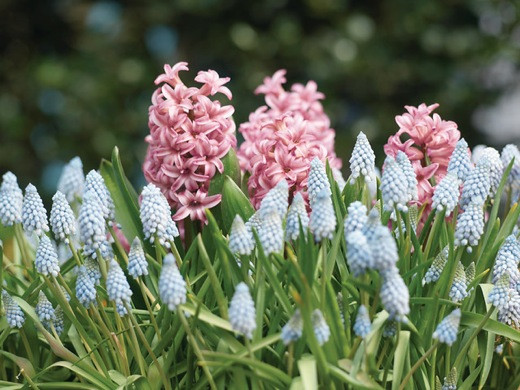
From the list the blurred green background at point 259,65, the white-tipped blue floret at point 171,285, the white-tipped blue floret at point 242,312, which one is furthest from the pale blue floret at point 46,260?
the blurred green background at point 259,65

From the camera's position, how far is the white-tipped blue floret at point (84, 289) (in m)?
1.34

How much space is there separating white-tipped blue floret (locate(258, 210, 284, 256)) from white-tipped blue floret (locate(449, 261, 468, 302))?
1.00ft

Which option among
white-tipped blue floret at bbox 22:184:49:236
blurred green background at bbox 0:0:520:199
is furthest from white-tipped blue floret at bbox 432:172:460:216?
blurred green background at bbox 0:0:520:199

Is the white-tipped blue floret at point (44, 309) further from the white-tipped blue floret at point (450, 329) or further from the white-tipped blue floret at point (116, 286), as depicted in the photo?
the white-tipped blue floret at point (450, 329)

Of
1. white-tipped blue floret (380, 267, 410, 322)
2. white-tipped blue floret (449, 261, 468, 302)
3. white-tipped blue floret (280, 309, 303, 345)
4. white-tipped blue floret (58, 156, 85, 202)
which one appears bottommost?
white-tipped blue floret (280, 309, 303, 345)

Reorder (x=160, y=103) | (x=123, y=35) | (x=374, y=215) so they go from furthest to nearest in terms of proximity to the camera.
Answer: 1. (x=123, y=35)
2. (x=160, y=103)
3. (x=374, y=215)

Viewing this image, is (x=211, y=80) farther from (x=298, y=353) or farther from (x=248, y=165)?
(x=298, y=353)

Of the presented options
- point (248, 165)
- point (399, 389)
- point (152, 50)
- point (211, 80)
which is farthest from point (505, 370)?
point (152, 50)

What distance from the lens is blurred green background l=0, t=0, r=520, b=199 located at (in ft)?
15.8

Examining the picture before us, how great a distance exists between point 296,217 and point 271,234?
11 centimetres

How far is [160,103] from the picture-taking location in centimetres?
168

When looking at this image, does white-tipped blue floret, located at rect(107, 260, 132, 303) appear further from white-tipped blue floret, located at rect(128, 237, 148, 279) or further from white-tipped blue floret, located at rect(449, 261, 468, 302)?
white-tipped blue floret, located at rect(449, 261, 468, 302)

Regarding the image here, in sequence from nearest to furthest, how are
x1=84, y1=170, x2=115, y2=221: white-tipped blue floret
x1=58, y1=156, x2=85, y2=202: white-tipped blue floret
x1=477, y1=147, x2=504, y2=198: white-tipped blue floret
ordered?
1. x1=84, y1=170, x2=115, y2=221: white-tipped blue floret
2. x1=477, y1=147, x2=504, y2=198: white-tipped blue floret
3. x1=58, y1=156, x2=85, y2=202: white-tipped blue floret

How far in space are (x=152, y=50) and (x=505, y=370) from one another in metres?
3.90
